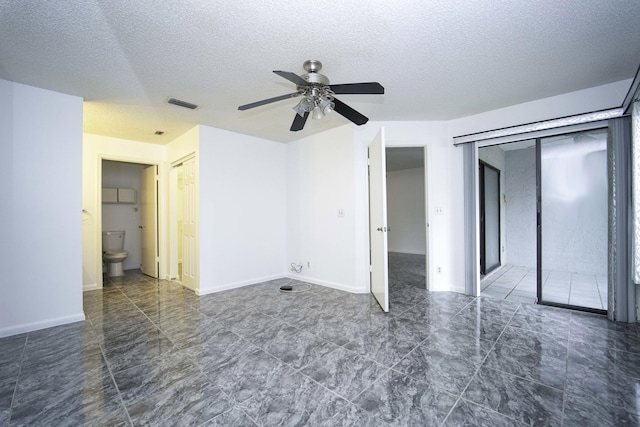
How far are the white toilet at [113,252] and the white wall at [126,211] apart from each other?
298 mm

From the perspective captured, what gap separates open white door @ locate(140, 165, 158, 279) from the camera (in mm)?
4855

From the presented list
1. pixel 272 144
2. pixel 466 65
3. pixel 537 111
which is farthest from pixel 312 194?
pixel 537 111

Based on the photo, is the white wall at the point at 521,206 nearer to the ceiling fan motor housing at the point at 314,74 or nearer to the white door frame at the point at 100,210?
the ceiling fan motor housing at the point at 314,74

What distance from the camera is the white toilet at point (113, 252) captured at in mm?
4891

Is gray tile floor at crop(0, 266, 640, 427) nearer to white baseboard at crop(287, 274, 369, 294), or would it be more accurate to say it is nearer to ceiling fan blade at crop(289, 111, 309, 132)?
white baseboard at crop(287, 274, 369, 294)

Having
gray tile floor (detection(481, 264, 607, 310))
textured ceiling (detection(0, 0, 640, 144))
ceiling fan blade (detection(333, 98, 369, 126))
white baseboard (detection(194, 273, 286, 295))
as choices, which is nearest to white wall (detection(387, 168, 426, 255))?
gray tile floor (detection(481, 264, 607, 310))

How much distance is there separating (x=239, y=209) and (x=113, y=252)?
2.71 metres

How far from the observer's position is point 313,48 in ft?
6.79

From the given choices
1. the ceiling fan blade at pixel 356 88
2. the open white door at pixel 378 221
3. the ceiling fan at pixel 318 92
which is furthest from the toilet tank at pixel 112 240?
the ceiling fan blade at pixel 356 88

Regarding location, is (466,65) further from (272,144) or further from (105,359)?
(105,359)

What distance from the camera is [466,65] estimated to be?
2.38 m

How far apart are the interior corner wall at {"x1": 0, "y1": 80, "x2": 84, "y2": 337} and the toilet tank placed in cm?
258

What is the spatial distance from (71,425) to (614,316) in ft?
14.4

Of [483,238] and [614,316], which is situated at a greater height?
[483,238]
